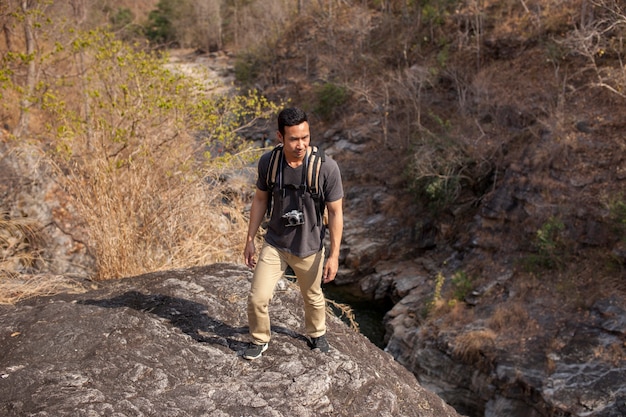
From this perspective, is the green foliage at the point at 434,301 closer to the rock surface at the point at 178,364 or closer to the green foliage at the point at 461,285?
the green foliage at the point at 461,285

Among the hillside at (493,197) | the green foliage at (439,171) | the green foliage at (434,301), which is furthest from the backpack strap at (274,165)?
the green foliage at (439,171)

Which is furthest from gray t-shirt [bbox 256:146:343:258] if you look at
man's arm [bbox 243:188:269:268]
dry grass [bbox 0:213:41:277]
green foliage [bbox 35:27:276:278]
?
dry grass [bbox 0:213:41:277]

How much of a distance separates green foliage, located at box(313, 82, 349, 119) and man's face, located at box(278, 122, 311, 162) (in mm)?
17218

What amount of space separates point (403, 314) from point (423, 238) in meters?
3.17

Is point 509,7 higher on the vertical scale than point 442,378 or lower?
higher

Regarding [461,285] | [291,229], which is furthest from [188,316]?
[461,285]

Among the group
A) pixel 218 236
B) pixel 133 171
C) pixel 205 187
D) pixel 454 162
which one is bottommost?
pixel 454 162

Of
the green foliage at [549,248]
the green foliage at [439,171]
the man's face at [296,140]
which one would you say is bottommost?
the green foliage at [549,248]

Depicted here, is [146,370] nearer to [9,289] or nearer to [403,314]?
[9,289]

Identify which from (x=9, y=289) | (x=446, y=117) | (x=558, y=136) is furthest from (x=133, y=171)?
(x=446, y=117)

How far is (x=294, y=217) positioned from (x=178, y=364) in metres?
1.23

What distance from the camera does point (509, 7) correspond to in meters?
17.1

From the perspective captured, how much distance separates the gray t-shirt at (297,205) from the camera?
3.09 meters

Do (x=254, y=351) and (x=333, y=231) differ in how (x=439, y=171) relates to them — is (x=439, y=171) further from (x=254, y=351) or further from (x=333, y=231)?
(x=254, y=351)
